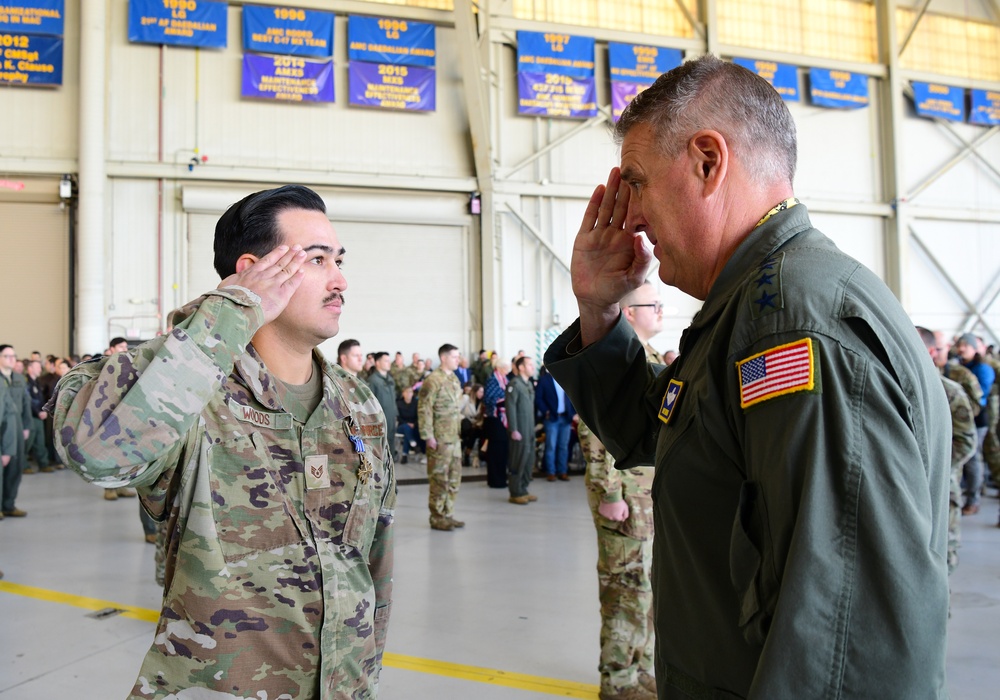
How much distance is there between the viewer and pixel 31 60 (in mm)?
11953

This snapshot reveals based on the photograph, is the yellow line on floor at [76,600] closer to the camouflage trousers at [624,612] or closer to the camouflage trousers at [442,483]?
the camouflage trousers at [624,612]

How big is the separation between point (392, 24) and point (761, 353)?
13695 millimetres

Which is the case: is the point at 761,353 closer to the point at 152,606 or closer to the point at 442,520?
the point at 152,606

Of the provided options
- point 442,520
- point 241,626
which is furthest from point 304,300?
point 442,520

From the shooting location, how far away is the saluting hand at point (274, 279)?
4.30 ft

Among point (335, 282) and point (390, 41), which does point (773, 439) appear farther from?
point (390, 41)

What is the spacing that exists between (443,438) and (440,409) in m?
0.42

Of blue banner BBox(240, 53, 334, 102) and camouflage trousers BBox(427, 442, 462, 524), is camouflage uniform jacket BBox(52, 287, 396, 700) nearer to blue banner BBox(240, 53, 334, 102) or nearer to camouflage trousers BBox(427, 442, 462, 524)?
camouflage trousers BBox(427, 442, 462, 524)

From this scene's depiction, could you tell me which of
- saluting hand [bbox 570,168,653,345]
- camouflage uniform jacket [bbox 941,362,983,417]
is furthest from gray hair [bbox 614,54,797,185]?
camouflage uniform jacket [bbox 941,362,983,417]

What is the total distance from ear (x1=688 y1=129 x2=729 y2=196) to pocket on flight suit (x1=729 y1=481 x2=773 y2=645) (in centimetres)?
46

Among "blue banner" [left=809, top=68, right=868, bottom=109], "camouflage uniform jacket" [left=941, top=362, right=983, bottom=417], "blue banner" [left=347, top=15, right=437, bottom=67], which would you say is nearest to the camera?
"camouflage uniform jacket" [left=941, top=362, right=983, bottom=417]

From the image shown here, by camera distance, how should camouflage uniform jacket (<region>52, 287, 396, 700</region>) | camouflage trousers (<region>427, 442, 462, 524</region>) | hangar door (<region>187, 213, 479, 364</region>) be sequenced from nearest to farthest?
camouflage uniform jacket (<region>52, 287, 396, 700</region>) < camouflage trousers (<region>427, 442, 462, 524</region>) < hangar door (<region>187, 213, 479, 364</region>)

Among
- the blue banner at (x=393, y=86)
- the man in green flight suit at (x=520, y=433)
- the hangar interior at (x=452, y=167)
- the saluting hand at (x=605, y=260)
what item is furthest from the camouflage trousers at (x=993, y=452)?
the blue banner at (x=393, y=86)

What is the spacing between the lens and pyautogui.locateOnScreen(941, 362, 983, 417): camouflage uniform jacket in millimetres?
6793
